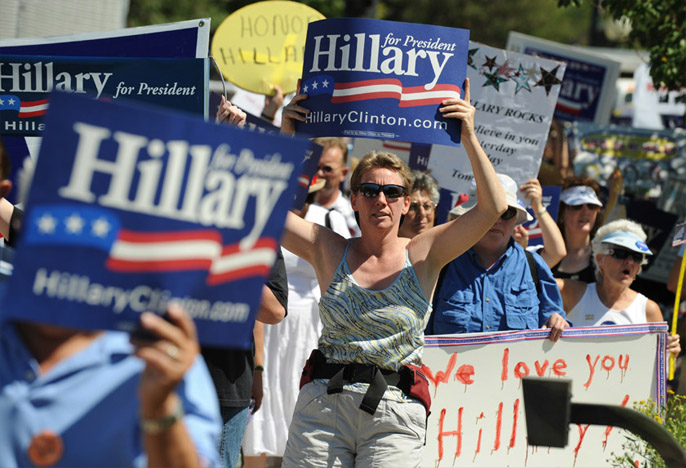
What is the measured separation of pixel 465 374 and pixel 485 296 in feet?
1.52

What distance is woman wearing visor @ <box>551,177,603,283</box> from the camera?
256 inches

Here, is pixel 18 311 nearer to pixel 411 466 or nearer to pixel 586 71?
pixel 411 466

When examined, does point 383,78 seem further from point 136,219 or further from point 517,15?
point 517,15

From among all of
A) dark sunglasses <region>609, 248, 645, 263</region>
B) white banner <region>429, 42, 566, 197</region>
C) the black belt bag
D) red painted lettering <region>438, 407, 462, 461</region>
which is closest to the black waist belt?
the black belt bag

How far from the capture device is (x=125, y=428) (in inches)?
79.2

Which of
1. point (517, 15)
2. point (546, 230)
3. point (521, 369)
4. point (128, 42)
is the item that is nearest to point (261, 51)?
point (128, 42)

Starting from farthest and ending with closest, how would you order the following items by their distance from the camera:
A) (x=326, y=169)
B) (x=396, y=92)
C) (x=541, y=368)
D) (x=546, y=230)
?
(x=326, y=169)
(x=546, y=230)
(x=541, y=368)
(x=396, y=92)

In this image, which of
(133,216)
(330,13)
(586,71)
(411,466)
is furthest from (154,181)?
(330,13)

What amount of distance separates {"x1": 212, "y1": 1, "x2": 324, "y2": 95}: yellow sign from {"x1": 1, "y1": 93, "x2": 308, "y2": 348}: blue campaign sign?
15.2ft

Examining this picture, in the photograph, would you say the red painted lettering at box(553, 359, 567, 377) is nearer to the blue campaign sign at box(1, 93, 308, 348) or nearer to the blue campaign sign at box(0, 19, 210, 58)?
the blue campaign sign at box(0, 19, 210, 58)

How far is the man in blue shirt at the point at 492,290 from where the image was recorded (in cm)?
487

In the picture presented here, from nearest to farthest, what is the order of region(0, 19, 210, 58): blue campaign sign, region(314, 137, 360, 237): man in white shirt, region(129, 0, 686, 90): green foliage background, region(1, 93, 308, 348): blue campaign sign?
1. region(1, 93, 308, 348): blue campaign sign
2. region(0, 19, 210, 58): blue campaign sign
3. region(314, 137, 360, 237): man in white shirt
4. region(129, 0, 686, 90): green foliage background

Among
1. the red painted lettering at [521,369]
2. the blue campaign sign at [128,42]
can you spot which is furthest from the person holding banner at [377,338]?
the blue campaign sign at [128,42]

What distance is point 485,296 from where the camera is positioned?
4898 millimetres
